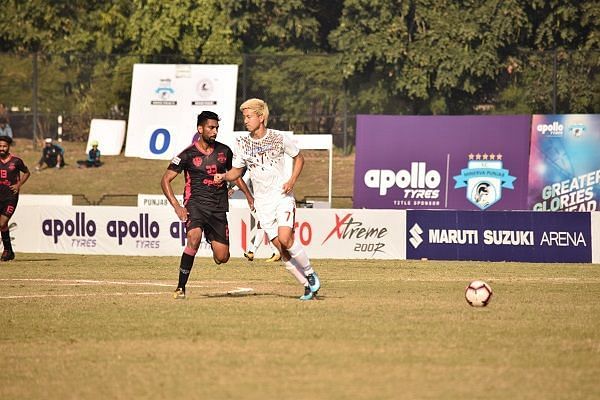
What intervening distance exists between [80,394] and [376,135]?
28142 mm

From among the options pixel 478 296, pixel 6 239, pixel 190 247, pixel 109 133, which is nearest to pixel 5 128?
pixel 109 133

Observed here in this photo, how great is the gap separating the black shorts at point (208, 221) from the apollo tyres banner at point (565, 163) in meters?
20.0

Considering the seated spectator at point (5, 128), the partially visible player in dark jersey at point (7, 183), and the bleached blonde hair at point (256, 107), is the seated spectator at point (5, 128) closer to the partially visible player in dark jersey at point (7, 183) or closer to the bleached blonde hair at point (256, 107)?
→ the partially visible player in dark jersey at point (7, 183)

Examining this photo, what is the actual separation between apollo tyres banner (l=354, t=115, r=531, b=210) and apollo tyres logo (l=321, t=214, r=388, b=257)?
7.67 metres

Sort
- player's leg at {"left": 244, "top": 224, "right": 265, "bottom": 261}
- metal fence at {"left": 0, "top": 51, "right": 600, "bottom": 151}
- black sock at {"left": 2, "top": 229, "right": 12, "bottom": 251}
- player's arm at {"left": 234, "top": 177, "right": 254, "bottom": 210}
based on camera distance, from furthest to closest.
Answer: metal fence at {"left": 0, "top": 51, "right": 600, "bottom": 151} → black sock at {"left": 2, "top": 229, "right": 12, "bottom": 251} → player's leg at {"left": 244, "top": 224, "right": 265, "bottom": 261} → player's arm at {"left": 234, "top": 177, "right": 254, "bottom": 210}

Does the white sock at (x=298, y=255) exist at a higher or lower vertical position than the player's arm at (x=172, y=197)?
lower

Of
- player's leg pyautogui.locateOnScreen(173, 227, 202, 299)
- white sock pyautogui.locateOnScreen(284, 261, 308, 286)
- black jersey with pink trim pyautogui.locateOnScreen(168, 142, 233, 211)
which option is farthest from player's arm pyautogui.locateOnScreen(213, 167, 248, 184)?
white sock pyautogui.locateOnScreen(284, 261, 308, 286)

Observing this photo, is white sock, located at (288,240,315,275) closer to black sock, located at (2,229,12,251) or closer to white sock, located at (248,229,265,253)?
white sock, located at (248,229,265,253)

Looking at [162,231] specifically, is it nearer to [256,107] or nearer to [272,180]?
[272,180]

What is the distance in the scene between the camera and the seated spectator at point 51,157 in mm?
46625

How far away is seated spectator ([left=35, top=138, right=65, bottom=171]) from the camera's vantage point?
46.6 meters

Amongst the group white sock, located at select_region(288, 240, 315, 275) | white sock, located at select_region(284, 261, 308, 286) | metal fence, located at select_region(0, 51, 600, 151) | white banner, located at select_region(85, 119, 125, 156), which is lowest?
white sock, located at select_region(284, 261, 308, 286)

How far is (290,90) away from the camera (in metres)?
44.3

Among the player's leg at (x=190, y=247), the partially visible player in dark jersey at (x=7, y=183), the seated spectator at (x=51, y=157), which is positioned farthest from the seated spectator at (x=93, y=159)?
the player's leg at (x=190, y=247)
